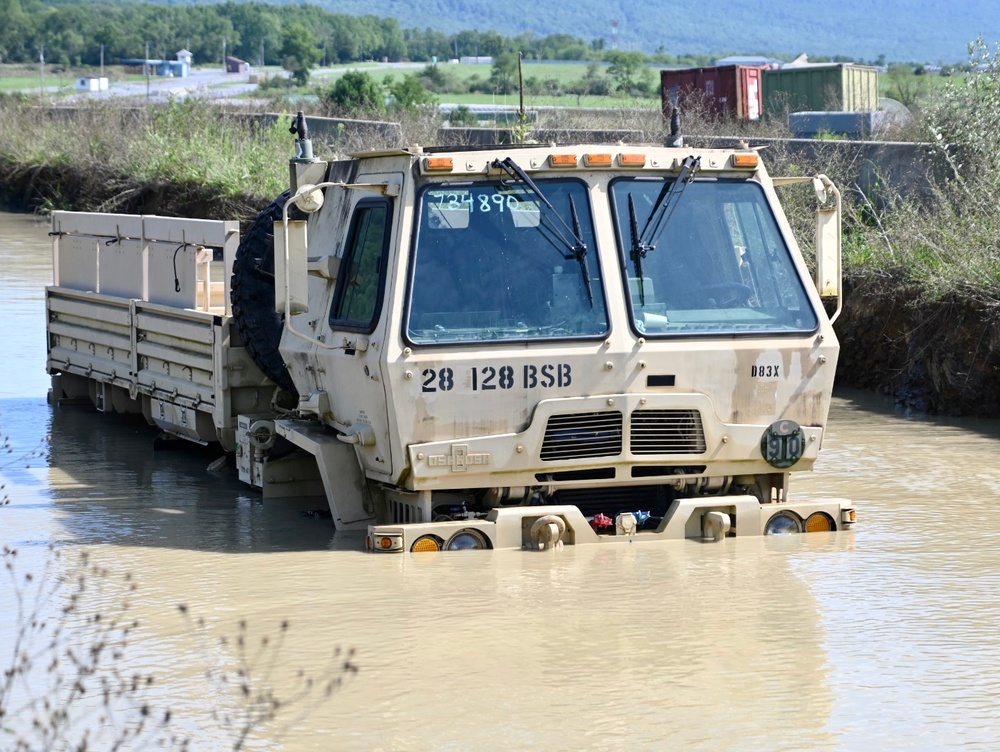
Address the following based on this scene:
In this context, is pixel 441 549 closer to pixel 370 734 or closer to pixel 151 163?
pixel 370 734

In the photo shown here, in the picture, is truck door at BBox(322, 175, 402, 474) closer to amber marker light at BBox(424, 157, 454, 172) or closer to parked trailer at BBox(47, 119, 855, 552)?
parked trailer at BBox(47, 119, 855, 552)

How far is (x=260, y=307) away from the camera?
10148mm

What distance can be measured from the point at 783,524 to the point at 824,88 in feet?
115

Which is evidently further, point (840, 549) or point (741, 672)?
point (840, 549)

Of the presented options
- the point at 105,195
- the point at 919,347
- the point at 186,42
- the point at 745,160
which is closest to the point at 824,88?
the point at 105,195

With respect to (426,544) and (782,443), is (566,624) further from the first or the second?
(782,443)

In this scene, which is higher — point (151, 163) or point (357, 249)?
point (151, 163)

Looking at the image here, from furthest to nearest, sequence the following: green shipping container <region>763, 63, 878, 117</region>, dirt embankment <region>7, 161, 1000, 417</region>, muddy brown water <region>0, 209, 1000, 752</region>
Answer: green shipping container <region>763, 63, 878, 117</region> → dirt embankment <region>7, 161, 1000, 417</region> → muddy brown water <region>0, 209, 1000, 752</region>

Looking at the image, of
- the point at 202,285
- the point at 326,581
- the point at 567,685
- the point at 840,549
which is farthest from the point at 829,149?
the point at 567,685

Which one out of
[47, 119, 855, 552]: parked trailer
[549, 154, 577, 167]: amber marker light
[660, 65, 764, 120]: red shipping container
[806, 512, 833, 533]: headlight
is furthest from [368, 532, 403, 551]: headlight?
[660, 65, 764, 120]: red shipping container

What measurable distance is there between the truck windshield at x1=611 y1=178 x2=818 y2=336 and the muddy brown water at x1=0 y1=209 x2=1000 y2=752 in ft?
3.89

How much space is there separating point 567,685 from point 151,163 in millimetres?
25542

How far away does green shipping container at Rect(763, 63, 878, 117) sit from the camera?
129ft

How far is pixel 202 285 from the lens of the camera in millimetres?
11531
